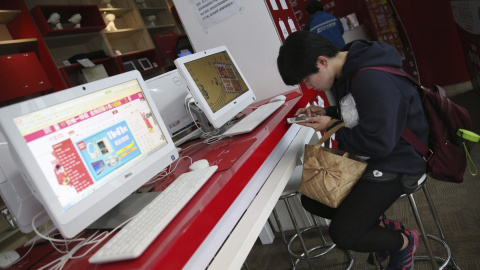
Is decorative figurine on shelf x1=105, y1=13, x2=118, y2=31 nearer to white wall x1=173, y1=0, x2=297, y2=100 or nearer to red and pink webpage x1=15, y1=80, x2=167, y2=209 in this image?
white wall x1=173, y1=0, x2=297, y2=100

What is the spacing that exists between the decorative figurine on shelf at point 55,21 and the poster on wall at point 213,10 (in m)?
2.00

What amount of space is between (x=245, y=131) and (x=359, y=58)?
1.97 ft

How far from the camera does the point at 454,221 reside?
6.20ft

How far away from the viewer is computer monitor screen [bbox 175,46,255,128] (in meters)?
1.53

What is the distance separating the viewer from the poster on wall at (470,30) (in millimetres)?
2829

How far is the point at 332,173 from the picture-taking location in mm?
1290

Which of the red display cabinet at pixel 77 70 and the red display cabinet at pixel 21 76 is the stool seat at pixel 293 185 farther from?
the red display cabinet at pixel 77 70

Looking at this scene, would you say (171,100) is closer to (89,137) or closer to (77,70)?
(89,137)

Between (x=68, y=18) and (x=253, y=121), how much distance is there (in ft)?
11.6

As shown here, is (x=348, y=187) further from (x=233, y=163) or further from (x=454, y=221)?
(x=454, y=221)

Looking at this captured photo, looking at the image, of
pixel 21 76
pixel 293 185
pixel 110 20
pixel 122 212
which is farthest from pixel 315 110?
pixel 110 20

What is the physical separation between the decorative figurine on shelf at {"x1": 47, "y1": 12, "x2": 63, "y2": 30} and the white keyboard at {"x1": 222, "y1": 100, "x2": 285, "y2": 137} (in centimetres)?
297

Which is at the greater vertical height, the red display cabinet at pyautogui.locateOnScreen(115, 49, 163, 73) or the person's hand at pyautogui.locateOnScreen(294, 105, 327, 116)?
the red display cabinet at pyautogui.locateOnScreen(115, 49, 163, 73)

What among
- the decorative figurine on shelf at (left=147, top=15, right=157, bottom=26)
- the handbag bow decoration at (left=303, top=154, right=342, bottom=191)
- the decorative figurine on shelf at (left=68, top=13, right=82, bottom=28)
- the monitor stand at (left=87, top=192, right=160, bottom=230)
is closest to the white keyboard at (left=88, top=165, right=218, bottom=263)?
the monitor stand at (left=87, top=192, right=160, bottom=230)
